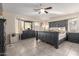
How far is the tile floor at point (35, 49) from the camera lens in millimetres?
1799

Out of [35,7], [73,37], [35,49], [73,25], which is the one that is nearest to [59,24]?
[73,25]

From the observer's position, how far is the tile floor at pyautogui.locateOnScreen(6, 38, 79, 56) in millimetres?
1799

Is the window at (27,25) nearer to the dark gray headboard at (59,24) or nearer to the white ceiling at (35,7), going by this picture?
the white ceiling at (35,7)

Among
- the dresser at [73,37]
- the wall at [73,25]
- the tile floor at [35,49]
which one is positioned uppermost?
the wall at [73,25]

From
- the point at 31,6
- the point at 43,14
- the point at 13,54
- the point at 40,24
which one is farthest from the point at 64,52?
the point at 31,6

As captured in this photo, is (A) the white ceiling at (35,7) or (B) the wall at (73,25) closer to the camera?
(A) the white ceiling at (35,7)

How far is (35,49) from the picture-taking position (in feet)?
6.36

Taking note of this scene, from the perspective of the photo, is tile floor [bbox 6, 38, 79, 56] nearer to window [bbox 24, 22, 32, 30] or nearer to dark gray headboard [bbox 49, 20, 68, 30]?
window [bbox 24, 22, 32, 30]

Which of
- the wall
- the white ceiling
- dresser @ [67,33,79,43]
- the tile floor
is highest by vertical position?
the white ceiling

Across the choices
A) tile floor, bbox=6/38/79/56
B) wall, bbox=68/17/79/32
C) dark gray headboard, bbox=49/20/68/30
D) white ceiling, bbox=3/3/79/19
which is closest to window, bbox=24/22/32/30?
white ceiling, bbox=3/3/79/19

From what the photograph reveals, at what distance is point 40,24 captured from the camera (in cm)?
187

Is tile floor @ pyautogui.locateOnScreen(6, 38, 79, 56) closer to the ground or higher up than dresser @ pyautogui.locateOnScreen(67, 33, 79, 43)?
closer to the ground

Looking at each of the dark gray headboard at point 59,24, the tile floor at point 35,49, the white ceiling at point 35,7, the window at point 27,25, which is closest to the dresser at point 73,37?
the tile floor at point 35,49

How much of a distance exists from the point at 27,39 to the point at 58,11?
102 centimetres
